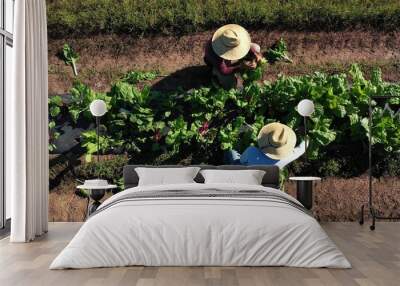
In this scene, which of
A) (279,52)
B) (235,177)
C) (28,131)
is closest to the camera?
(28,131)

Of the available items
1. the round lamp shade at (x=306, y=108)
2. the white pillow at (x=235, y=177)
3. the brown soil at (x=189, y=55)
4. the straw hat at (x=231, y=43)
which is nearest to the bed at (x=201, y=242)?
the white pillow at (x=235, y=177)

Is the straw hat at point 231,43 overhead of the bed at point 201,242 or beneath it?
overhead

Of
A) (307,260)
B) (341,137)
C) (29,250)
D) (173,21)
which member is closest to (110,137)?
(173,21)

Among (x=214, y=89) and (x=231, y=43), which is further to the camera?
(x=214, y=89)

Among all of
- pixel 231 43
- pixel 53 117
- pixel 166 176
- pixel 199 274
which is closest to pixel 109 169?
pixel 53 117

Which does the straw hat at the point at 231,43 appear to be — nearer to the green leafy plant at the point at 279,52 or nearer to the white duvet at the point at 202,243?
the green leafy plant at the point at 279,52

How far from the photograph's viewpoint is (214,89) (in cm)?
715

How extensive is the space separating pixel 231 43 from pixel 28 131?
2.57m

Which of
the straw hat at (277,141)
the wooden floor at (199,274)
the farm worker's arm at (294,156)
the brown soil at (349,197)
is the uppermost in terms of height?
the straw hat at (277,141)

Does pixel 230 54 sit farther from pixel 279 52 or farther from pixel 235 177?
pixel 235 177

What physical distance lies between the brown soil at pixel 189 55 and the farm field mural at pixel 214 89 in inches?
0.5

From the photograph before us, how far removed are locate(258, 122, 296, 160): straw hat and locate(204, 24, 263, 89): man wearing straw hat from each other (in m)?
0.71

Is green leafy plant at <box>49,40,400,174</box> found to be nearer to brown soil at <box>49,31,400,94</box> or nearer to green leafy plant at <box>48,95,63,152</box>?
green leafy plant at <box>48,95,63,152</box>

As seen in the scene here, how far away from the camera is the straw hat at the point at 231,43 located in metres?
6.89
